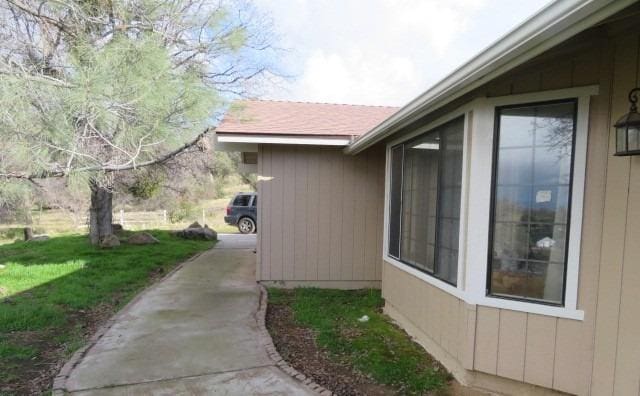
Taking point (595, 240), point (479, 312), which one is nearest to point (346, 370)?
point (479, 312)

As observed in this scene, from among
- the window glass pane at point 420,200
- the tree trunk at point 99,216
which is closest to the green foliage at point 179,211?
the tree trunk at point 99,216

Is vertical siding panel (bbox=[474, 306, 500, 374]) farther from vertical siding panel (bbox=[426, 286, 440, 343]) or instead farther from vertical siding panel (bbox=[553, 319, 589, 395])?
vertical siding panel (bbox=[426, 286, 440, 343])

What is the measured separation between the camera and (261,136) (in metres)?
6.09

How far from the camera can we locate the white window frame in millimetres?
2703

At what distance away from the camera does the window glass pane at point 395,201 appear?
502 centimetres

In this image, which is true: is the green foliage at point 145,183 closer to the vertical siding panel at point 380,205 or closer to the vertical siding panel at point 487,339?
the vertical siding panel at point 380,205

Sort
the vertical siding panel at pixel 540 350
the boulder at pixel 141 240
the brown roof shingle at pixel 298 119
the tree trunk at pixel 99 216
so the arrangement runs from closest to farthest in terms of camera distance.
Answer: the vertical siding panel at pixel 540 350, the brown roof shingle at pixel 298 119, the tree trunk at pixel 99 216, the boulder at pixel 141 240

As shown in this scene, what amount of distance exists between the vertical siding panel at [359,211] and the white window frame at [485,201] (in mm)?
3202

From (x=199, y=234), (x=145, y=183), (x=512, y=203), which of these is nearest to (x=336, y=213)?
(x=512, y=203)

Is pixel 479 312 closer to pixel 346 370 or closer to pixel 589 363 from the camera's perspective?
pixel 589 363

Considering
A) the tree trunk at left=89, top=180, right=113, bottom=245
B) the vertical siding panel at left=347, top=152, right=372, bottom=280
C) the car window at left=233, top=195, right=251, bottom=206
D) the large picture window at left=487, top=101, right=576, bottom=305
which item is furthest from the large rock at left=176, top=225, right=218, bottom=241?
the large picture window at left=487, top=101, right=576, bottom=305

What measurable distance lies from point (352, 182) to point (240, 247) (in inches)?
235

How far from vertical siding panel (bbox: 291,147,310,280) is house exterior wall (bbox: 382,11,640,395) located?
369 centimetres

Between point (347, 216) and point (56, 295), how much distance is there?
4.64 metres
